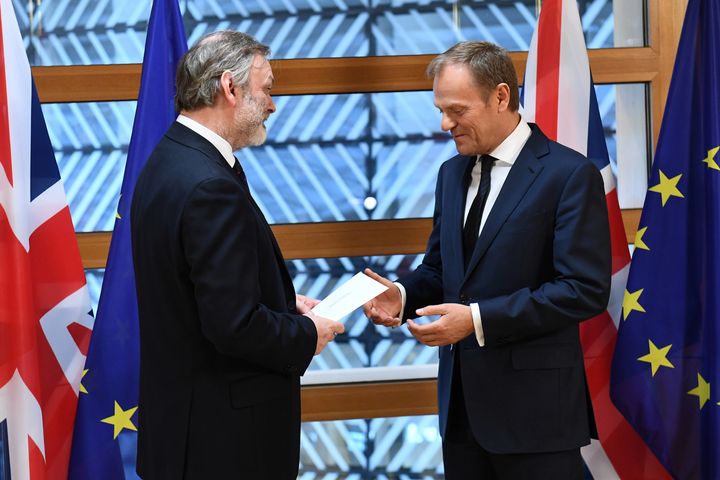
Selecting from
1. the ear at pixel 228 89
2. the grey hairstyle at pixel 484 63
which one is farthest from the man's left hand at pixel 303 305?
the grey hairstyle at pixel 484 63

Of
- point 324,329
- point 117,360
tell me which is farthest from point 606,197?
point 117,360

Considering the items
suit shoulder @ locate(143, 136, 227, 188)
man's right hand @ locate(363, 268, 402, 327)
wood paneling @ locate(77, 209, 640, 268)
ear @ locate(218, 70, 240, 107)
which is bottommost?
man's right hand @ locate(363, 268, 402, 327)

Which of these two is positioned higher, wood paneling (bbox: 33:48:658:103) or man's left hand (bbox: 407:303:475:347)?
wood paneling (bbox: 33:48:658:103)

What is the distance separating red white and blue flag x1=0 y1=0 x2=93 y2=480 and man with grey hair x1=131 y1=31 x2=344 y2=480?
0.60 metres

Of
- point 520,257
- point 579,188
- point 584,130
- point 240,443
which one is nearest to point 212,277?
point 240,443

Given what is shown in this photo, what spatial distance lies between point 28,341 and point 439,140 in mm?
1519

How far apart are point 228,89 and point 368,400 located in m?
1.44

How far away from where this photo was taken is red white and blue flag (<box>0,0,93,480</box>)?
2.20 m

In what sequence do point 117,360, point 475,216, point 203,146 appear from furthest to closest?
1. point 117,360
2. point 475,216
3. point 203,146

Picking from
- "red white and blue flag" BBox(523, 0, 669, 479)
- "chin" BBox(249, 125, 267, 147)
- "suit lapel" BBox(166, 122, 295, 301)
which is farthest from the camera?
"red white and blue flag" BBox(523, 0, 669, 479)

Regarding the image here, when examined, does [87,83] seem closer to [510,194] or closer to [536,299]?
[510,194]

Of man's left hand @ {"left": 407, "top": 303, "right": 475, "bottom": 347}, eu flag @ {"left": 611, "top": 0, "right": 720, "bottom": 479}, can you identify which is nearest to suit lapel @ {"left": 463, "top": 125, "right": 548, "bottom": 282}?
man's left hand @ {"left": 407, "top": 303, "right": 475, "bottom": 347}

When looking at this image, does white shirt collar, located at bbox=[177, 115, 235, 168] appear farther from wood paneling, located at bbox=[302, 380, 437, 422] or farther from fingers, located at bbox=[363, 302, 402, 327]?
wood paneling, located at bbox=[302, 380, 437, 422]

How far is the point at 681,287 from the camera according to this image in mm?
2402
